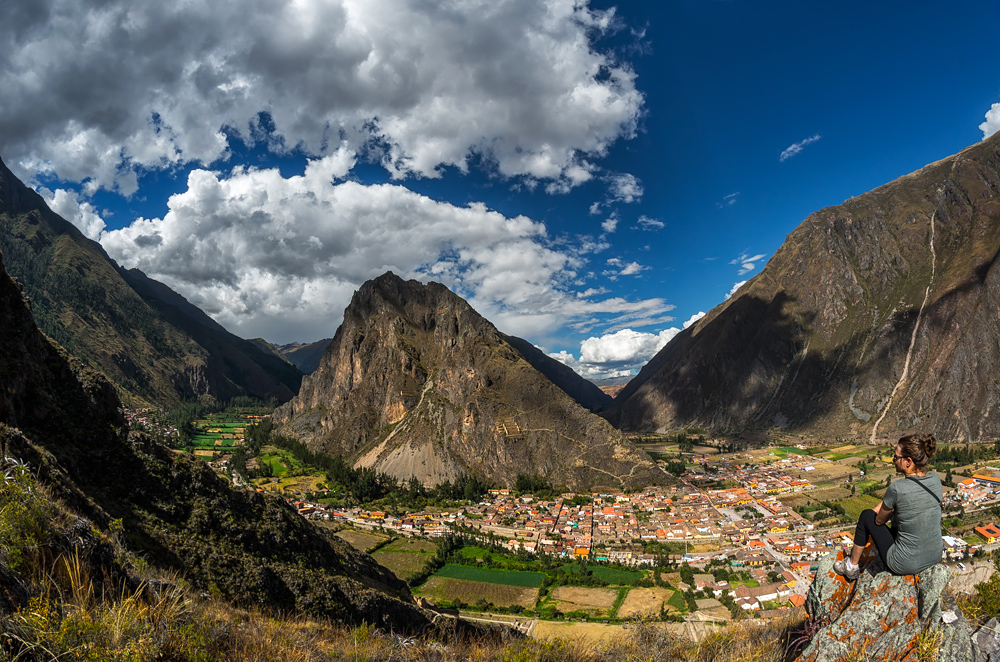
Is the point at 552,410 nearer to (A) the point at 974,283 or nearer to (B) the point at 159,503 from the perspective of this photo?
(B) the point at 159,503

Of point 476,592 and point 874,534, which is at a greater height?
point 874,534

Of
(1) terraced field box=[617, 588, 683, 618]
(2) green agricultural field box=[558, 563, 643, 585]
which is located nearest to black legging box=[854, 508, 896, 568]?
(1) terraced field box=[617, 588, 683, 618]

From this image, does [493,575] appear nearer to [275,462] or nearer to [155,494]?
[155,494]

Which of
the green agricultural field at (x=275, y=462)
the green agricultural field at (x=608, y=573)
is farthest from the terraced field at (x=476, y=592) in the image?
the green agricultural field at (x=275, y=462)

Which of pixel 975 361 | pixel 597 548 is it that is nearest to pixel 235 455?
pixel 597 548

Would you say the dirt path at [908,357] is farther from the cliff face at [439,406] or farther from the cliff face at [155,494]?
the cliff face at [155,494]

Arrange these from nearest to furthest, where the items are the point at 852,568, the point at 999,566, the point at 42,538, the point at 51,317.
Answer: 1. the point at 42,538
2. the point at 852,568
3. the point at 999,566
4. the point at 51,317

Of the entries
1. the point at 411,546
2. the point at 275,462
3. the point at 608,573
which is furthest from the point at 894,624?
the point at 275,462
